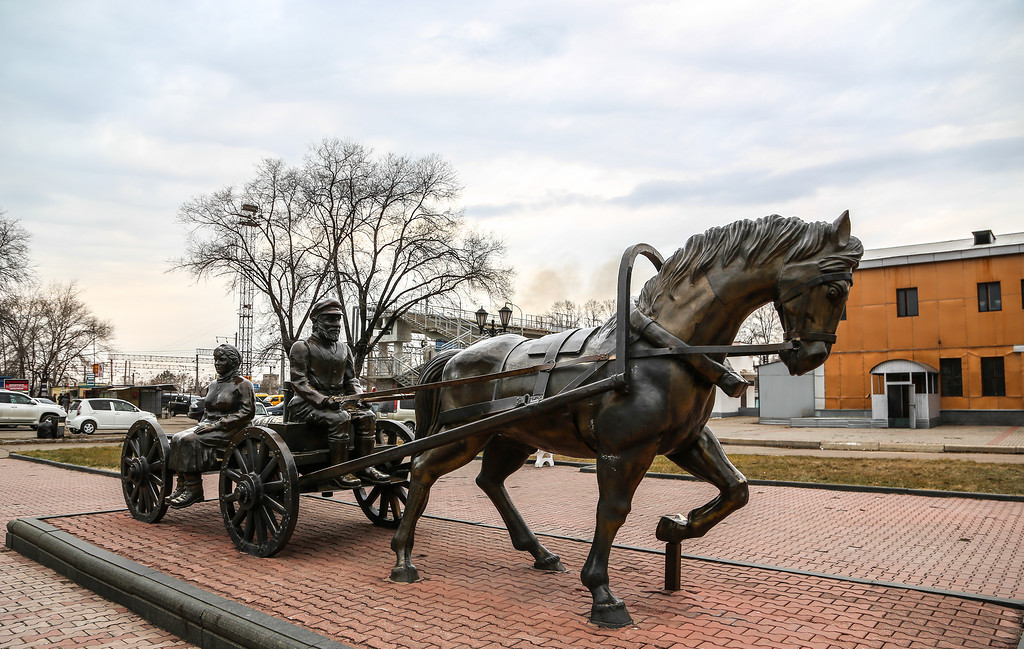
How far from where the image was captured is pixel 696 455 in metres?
4.67

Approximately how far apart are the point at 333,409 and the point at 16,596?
106 inches

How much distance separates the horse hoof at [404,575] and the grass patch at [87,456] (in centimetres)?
1149

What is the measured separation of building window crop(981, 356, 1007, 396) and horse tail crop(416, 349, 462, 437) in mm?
30058

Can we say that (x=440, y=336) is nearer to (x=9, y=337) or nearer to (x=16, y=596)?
(x=16, y=596)

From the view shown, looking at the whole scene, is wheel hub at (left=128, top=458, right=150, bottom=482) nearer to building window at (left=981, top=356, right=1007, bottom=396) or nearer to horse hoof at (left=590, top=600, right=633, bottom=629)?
horse hoof at (left=590, top=600, right=633, bottom=629)

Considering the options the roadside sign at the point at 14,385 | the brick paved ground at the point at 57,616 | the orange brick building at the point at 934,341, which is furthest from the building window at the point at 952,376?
the roadside sign at the point at 14,385

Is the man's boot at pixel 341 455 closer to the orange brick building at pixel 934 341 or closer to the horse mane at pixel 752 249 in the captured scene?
the horse mane at pixel 752 249

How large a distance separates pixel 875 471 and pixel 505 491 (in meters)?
10.2

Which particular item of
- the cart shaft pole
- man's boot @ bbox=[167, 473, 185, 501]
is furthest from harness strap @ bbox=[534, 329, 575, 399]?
man's boot @ bbox=[167, 473, 185, 501]

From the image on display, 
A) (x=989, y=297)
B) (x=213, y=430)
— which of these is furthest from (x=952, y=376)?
(x=213, y=430)

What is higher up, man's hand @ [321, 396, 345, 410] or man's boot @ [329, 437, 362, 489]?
man's hand @ [321, 396, 345, 410]

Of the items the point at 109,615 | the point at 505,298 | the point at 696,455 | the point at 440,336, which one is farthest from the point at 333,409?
the point at 440,336

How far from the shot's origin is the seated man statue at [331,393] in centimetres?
643

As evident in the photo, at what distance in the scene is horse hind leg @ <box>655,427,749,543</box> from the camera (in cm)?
458
